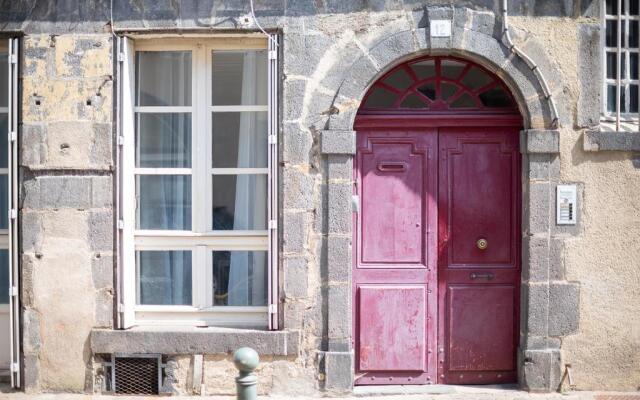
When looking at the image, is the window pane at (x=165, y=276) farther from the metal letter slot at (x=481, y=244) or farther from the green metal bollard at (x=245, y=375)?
the green metal bollard at (x=245, y=375)

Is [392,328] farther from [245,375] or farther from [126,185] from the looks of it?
[245,375]

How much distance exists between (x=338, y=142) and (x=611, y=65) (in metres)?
2.49

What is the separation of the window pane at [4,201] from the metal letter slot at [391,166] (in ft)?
10.8

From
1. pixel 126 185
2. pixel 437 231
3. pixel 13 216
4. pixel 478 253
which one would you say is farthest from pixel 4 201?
pixel 478 253

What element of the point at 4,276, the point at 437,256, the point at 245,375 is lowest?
the point at 245,375

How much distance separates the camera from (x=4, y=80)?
7.93 m

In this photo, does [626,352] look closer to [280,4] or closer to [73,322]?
[280,4]

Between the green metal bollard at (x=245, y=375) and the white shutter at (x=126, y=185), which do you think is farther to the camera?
the white shutter at (x=126, y=185)

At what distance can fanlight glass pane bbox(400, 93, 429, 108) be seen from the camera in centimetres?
763

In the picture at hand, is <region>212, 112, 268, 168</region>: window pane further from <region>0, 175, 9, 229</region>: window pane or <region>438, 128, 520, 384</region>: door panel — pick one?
<region>0, 175, 9, 229</region>: window pane

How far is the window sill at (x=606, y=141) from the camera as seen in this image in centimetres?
732

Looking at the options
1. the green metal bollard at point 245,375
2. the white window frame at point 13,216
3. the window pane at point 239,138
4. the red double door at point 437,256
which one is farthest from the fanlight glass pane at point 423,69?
the green metal bollard at point 245,375

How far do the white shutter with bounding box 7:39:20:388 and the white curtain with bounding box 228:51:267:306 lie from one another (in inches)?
71.5

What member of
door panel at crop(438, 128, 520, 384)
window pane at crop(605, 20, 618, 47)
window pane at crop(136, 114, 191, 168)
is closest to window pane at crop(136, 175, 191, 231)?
window pane at crop(136, 114, 191, 168)
